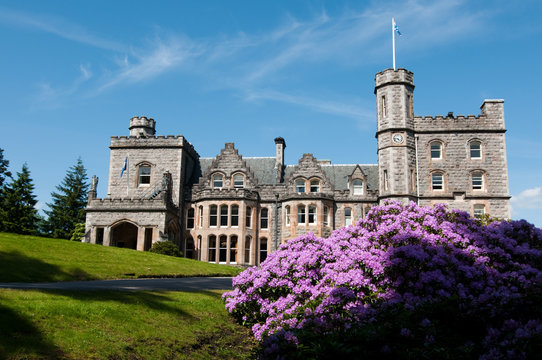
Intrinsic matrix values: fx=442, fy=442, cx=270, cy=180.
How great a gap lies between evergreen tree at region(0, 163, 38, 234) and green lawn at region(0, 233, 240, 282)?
90.7 ft

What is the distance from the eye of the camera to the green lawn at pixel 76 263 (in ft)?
60.5

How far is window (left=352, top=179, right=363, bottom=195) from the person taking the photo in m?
39.7

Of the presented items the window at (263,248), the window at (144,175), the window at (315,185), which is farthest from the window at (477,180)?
the window at (144,175)

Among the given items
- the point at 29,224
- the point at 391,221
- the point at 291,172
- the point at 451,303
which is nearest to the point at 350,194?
the point at 291,172

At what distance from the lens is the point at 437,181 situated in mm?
37375

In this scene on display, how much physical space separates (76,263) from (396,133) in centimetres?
2626

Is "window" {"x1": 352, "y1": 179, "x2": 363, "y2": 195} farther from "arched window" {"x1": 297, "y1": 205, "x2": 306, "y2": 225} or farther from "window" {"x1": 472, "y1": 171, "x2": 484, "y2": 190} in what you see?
"window" {"x1": 472, "y1": 171, "x2": 484, "y2": 190}

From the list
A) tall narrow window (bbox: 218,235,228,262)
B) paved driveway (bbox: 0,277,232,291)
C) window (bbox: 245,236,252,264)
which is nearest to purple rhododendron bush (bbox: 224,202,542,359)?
paved driveway (bbox: 0,277,232,291)

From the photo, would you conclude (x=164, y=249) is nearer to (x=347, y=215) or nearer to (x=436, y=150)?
(x=347, y=215)

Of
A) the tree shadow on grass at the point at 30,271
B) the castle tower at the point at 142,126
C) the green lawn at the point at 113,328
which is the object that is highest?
the castle tower at the point at 142,126

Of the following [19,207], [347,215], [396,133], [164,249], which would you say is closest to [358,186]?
[347,215]

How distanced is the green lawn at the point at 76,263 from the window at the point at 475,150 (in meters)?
23.1

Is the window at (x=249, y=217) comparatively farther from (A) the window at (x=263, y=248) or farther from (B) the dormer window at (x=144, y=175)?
(B) the dormer window at (x=144, y=175)

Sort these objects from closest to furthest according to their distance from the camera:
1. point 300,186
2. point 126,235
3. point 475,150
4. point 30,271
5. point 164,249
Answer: point 30,271
point 164,249
point 475,150
point 300,186
point 126,235
